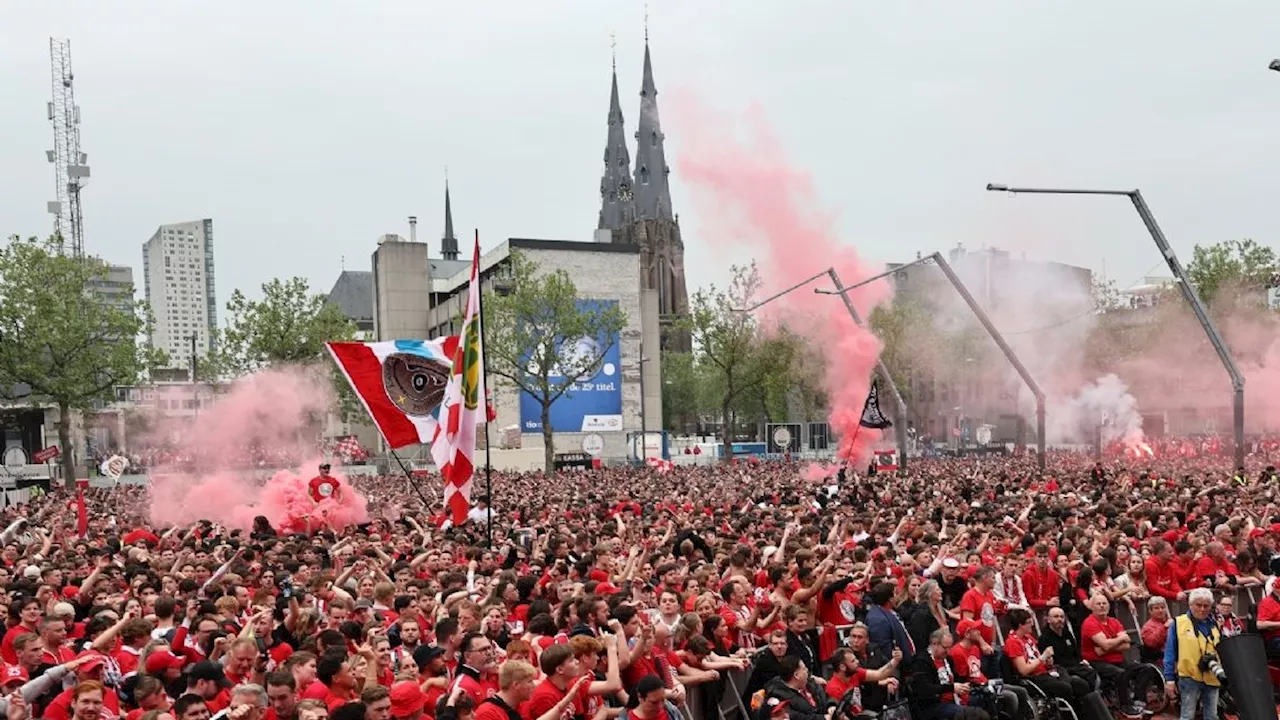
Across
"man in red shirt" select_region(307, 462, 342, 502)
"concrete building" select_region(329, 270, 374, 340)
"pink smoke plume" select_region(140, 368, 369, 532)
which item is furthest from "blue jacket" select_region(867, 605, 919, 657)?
"concrete building" select_region(329, 270, 374, 340)

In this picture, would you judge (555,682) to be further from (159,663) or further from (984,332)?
(984,332)

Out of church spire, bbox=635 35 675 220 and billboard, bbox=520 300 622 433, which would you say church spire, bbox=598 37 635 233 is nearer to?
church spire, bbox=635 35 675 220

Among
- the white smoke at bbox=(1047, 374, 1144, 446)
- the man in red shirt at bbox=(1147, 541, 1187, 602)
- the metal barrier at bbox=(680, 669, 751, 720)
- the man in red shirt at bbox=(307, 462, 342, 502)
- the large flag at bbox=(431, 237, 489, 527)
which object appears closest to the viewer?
the metal barrier at bbox=(680, 669, 751, 720)

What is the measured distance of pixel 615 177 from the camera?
437 ft

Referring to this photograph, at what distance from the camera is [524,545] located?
18.3 meters

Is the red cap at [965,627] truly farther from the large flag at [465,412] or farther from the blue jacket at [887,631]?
the large flag at [465,412]

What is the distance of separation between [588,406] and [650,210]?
56.4m

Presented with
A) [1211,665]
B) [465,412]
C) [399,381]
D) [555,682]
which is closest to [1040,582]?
[1211,665]

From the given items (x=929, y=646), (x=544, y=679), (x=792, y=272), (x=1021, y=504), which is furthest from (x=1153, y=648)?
(x=792, y=272)

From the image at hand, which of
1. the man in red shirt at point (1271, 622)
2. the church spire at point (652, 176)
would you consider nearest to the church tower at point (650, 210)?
the church spire at point (652, 176)

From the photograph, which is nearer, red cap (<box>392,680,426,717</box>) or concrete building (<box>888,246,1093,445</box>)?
red cap (<box>392,680,426,717</box>)

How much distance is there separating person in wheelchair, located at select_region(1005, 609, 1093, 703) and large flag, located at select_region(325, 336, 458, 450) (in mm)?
12408

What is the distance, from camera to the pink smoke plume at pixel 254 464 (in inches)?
985

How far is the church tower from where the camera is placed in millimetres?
120438
